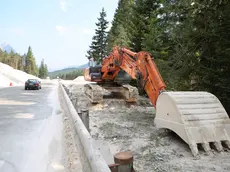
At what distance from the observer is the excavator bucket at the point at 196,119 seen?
479cm

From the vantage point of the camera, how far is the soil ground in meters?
4.12

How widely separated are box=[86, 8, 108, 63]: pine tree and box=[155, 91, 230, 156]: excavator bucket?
3876 cm

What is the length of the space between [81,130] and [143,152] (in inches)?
66.9

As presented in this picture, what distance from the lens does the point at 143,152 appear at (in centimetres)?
485

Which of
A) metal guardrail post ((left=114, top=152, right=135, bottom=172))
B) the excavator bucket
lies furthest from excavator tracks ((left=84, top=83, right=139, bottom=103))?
metal guardrail post ((left=114, top=152, right=135, bottom=172))

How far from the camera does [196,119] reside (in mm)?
5004

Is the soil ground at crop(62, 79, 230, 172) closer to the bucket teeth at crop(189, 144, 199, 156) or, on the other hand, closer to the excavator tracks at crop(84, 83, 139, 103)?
the bucket teeth at crop(189, 144, 199, 156)

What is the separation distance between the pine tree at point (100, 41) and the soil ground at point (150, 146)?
3688 centimetres

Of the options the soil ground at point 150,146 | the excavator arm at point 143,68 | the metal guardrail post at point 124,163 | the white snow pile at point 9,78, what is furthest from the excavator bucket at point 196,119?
the white snow pile at point 9,78

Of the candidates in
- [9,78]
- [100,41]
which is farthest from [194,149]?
[9,78]

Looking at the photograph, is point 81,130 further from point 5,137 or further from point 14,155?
point 5,137

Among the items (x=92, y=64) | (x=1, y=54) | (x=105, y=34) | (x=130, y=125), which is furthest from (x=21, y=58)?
(x=130, y=125)

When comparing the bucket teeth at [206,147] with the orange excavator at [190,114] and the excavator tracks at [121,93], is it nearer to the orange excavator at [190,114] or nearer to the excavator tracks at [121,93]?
the orange excavator at [190,114]

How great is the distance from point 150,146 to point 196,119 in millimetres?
1231
